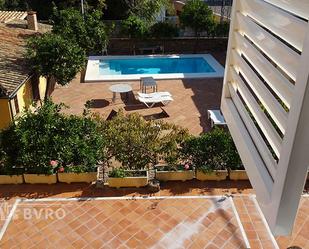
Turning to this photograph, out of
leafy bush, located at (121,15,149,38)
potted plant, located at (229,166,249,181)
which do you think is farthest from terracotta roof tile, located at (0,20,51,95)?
potted plant, located at (229,166,249,181)

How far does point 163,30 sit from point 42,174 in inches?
732

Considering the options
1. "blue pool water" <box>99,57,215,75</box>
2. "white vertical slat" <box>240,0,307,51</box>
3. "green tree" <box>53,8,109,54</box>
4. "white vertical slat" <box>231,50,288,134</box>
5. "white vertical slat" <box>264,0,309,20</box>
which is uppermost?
"white vertical slat" <box>264,0,309,20</box>

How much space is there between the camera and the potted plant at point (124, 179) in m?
10.1

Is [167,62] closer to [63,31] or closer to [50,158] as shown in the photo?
[63,31]

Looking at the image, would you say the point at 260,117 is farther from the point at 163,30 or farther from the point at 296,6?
the point at 163,30

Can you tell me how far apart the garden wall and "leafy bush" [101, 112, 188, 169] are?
55.5 ft

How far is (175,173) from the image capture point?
34.0 feet

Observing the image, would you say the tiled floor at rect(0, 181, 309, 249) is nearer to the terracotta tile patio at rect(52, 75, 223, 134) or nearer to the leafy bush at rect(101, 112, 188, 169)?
the leafy bush at rect(101, 112, 188, 169)

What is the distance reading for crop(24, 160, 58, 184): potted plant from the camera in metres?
10.0

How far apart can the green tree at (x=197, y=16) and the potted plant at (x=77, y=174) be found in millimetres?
17899

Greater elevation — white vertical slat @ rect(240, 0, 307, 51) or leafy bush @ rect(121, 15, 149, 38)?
white vertical slat @ rect(240, 0, 307, 51)

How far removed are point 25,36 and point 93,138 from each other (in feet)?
38.5

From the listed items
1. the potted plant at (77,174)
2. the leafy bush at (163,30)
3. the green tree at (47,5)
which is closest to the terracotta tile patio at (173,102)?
the potted plant at (77,174)

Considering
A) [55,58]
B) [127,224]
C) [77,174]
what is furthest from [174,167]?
[55,58]
